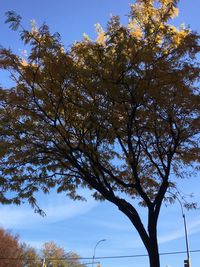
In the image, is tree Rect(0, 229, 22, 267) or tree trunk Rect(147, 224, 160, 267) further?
tree Rect(0, 229, 22, 267)

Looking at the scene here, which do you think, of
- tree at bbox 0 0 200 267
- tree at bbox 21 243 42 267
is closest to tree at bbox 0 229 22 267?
tree at bbox 21 243 42 267

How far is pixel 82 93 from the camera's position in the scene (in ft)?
45.4

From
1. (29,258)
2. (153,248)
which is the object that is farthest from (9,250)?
→ (153,248)

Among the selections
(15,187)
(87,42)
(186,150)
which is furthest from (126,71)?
(15,187)

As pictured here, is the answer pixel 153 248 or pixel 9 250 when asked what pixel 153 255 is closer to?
pixel 153 248

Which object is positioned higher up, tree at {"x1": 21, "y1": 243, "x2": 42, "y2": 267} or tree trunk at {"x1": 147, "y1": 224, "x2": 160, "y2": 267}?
tree at {"x1": 21, "y1": 243, "x2": 42, "y2": 267}

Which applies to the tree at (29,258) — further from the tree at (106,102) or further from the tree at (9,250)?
the tree at (106,102)

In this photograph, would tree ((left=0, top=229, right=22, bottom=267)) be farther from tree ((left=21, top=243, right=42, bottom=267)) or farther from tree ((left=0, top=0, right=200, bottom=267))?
tree ((left=0, top=0, right=200, bottom=267))

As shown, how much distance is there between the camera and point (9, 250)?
76312 mm

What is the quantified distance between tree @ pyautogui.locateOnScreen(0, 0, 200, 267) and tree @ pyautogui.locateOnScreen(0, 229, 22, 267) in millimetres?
62904

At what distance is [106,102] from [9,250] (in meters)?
66.8

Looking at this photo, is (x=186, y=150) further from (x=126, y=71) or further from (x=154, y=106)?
(x=126, y=71)

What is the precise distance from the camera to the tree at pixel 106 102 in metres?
13.4

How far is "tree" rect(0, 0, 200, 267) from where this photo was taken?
13.4 m
